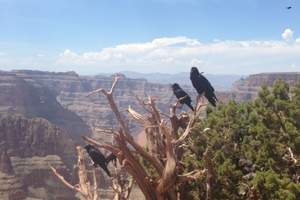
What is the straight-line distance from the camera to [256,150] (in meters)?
18.9

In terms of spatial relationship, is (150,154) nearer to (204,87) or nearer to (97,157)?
(97,157)

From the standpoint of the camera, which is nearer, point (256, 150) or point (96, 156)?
point (96, 156)

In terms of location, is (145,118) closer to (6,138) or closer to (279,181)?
(279,181)

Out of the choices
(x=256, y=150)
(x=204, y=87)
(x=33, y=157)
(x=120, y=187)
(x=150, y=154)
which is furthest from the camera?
(x=33, y=157)

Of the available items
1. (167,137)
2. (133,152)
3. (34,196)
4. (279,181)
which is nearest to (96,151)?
(133,152)

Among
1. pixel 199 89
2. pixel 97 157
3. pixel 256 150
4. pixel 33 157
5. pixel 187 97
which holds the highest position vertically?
pixel 199 89

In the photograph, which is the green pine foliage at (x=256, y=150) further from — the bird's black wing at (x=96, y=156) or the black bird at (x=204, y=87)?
the bird's black wing at (x=96, y=156)

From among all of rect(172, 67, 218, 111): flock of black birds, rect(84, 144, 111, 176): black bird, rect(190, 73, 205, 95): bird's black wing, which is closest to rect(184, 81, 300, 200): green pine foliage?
rect(172, 67, 218, 111): flock of black birds

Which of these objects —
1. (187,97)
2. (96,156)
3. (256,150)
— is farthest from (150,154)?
(256,150)

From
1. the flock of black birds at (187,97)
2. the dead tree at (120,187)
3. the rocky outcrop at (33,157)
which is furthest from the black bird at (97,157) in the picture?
the rocky outcrop at (33,157)

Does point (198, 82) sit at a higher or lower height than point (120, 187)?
higher

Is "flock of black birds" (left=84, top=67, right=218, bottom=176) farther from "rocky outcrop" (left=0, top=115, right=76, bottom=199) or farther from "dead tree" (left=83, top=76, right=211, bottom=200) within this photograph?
"rocky outcrop" (left=0, top=115, right=76, bottom=199)

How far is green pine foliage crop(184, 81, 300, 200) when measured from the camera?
15.2 meters

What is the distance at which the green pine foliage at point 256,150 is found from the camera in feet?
49.7
